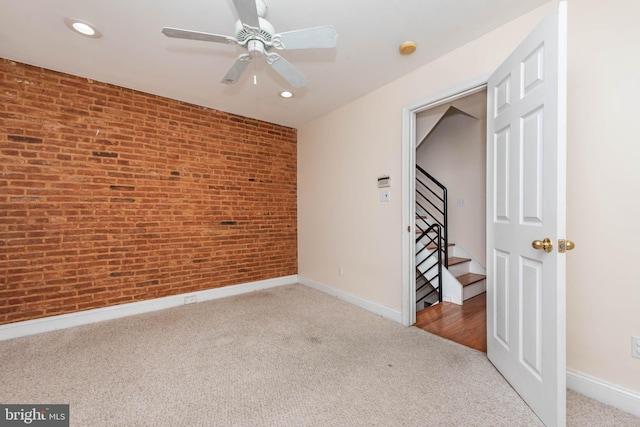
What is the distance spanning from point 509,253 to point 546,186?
21.1 inches

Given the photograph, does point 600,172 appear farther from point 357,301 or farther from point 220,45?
point 220,45

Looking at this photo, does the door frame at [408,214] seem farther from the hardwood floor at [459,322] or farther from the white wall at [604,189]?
the white wall at [604,189]

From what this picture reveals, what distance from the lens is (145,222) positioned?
10.2 feet

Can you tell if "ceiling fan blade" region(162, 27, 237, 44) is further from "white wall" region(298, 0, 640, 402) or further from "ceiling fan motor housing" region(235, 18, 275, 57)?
"white wall" region(298, 0, 640, 402)

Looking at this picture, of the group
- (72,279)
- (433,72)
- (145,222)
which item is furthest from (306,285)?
(433,72)

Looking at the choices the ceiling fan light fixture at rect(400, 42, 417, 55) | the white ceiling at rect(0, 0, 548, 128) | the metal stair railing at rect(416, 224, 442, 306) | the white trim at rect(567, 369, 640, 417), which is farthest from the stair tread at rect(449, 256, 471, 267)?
the ceiling fan light fixture at rect(400, 42, 417, 55)

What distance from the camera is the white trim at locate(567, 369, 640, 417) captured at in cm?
148

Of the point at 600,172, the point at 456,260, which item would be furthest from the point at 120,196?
the point at 456,260

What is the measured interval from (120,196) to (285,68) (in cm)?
240

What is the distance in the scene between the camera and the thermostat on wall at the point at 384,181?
2883 mm

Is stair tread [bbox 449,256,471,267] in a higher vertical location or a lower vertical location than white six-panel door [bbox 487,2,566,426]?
lower

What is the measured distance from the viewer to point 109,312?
287 cm

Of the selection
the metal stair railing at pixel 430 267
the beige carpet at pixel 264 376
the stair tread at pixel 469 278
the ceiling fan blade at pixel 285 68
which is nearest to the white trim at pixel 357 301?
the beige carpet at pixel 264 376

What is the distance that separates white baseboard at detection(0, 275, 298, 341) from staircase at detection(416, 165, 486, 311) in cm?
234
